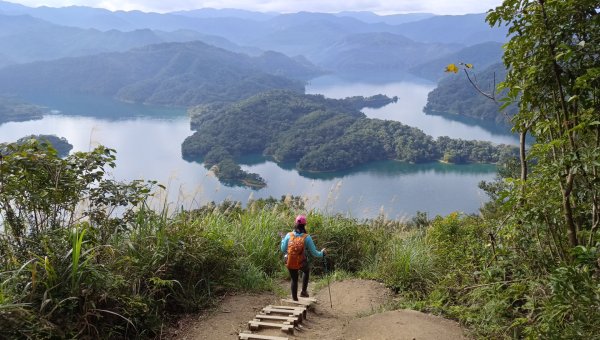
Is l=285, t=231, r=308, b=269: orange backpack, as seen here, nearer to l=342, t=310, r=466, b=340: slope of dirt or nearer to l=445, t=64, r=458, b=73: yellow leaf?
l=342, t=310, r=466, b=340: slope of dirt

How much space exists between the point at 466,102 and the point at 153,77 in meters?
77.4

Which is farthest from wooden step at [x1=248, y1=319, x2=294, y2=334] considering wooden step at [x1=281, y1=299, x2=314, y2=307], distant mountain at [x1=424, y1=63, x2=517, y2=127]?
distant mountain at [x1=424, y1=63, x2=517, y2=127]

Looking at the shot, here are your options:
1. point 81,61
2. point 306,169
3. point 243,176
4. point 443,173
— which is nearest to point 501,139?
point 443,173

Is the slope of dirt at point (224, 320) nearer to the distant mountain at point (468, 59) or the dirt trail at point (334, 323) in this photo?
the dirt trail at point (334, 323)

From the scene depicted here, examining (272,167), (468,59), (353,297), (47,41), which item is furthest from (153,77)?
(353,297)

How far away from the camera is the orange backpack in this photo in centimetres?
398

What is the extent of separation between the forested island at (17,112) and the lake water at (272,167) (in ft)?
7.29

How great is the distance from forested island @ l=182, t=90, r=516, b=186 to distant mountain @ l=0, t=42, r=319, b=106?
3055 cm

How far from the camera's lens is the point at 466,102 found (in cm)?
8856

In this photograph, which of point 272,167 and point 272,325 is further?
point 272,167

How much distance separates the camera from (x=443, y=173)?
171ft

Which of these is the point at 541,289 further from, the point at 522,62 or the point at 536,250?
the point at 522,62

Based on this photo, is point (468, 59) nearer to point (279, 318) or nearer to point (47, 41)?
point (47, 41)

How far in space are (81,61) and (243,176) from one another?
328ft
